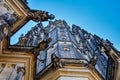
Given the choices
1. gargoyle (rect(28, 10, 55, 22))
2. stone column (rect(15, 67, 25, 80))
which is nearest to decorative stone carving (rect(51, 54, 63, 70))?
gargoyle (rect(28, 10, 55, 22))

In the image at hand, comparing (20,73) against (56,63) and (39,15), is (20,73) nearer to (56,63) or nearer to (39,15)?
(39,15)

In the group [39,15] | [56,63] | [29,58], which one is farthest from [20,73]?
[56,63]

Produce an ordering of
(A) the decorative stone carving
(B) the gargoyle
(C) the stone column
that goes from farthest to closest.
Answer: (A) the decorative stone carving < (B) the gargoyle < (C) the stone column

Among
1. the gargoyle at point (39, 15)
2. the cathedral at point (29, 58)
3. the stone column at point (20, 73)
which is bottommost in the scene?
the stone column at point (20, 73)

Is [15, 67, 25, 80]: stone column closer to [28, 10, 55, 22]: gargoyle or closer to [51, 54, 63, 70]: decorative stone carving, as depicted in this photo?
[28, 10, 55, 22]: gargoyle

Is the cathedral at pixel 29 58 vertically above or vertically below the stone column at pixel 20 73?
above

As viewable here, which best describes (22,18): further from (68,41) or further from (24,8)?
(68,41)

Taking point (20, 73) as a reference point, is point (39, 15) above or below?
above

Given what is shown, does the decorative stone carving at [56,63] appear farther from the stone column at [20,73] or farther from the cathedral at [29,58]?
the stone column at [20,73]

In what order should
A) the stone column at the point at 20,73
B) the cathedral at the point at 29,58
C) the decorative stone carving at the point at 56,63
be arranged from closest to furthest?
the stone column at the point at 20,73
the cathedral at the point at 29,58
the decorative stone carving at the point at 56,63

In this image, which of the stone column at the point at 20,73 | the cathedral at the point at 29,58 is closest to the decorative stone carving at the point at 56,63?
the cathedral at the point at 29,58

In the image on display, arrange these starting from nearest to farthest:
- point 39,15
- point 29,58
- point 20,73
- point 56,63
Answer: point 20,73
point 29,58
point 39,15
point 56,63

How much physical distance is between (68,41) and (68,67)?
68.5 feet

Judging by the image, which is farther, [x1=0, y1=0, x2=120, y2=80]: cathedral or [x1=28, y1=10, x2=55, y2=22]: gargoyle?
[x1=28, y1=10, x2=55, y2=22]: gargoyle
